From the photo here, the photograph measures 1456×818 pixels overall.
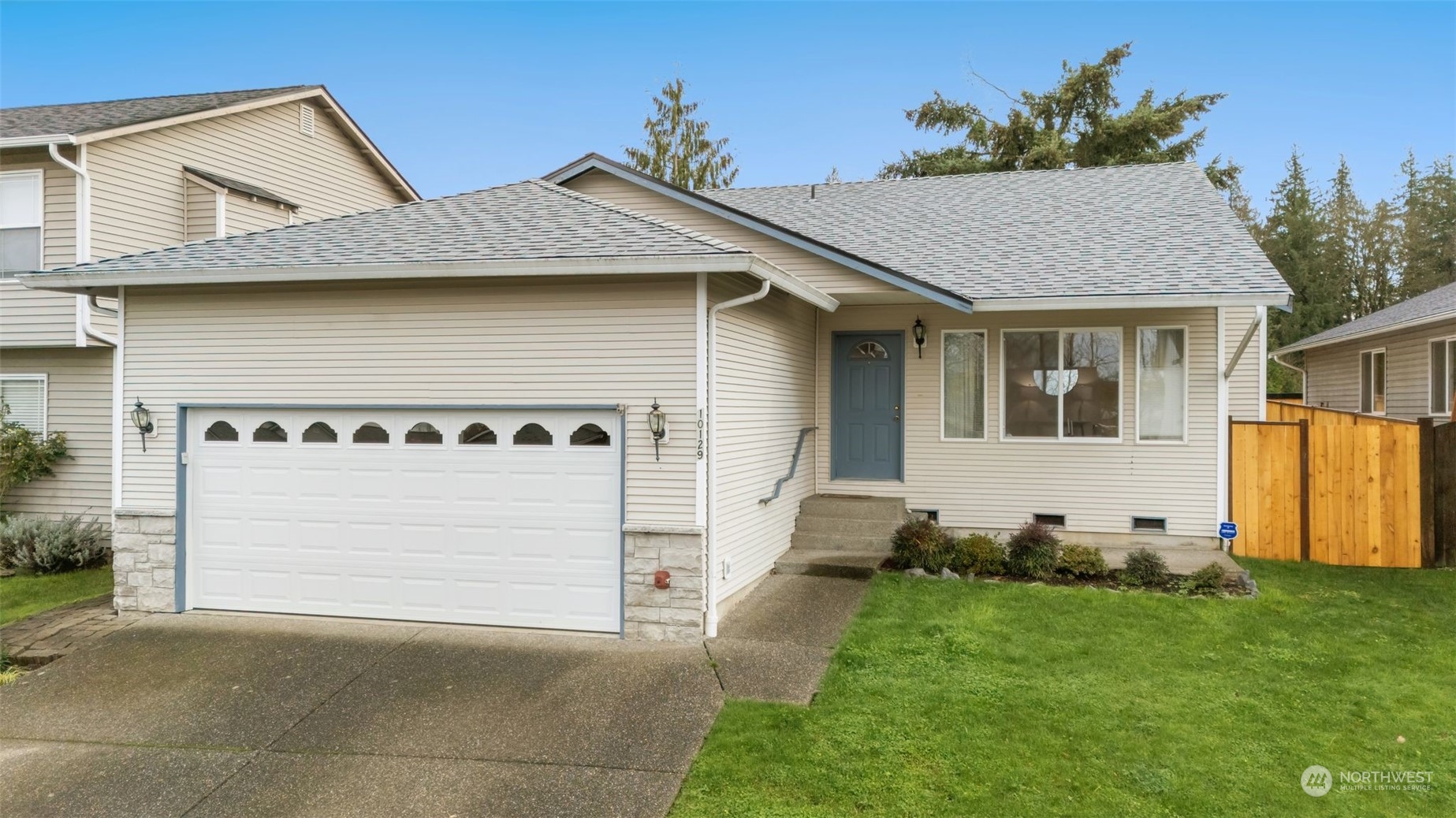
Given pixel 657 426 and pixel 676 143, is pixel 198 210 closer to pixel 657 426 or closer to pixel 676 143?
pixel 657 426

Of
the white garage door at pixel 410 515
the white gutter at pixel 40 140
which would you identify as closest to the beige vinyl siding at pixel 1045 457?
the white garage door at pixel 410 515

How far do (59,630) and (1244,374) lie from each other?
40.1ft

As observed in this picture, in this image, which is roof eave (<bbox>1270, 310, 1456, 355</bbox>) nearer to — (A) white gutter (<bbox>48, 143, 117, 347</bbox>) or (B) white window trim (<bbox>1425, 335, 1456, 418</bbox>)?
(B) white window trim (<bbox>1425, 335, 1456, 418</bbox>)

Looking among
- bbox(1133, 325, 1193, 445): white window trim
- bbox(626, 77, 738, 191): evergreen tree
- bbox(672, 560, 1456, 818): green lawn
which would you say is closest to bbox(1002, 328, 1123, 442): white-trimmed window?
bbox(1133, 325, 1193, 445): white window trim

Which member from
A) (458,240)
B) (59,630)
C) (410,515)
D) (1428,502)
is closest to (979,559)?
(1428,502)

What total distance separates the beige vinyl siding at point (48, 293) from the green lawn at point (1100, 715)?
9.73m

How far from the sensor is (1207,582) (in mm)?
7633

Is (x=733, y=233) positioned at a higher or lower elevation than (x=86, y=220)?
lower

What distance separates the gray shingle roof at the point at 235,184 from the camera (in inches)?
425

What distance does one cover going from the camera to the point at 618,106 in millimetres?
28109

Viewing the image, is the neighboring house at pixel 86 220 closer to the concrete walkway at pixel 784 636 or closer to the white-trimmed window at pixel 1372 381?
the concrete walkway at pixel 784 636

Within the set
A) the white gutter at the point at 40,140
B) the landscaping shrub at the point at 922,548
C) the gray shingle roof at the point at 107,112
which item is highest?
the gray shingle roof at the point at 107,112

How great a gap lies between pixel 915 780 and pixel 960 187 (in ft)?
34.0

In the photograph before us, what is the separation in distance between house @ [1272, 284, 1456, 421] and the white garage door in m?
12.2
